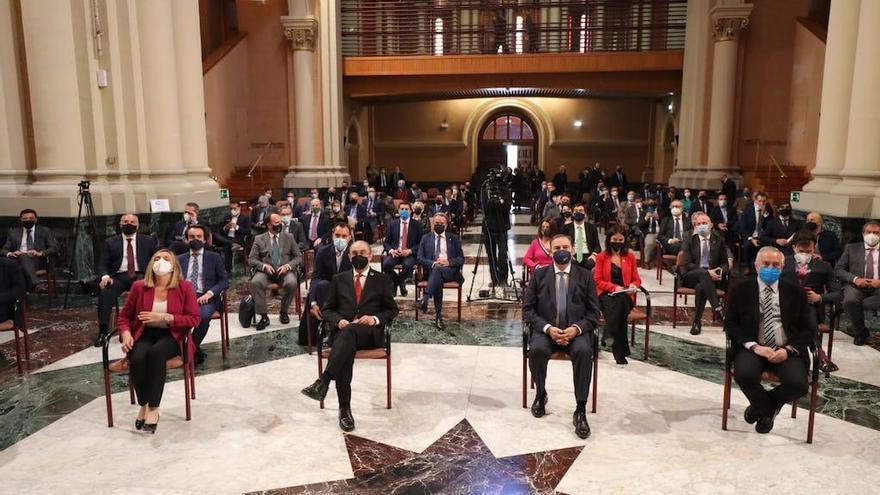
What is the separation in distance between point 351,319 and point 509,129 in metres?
22.1

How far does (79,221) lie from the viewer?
8047 millimetres

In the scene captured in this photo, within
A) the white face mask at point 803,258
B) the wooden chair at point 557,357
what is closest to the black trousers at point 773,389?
the wooden chair at point 557,357

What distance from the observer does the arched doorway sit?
25.9 m

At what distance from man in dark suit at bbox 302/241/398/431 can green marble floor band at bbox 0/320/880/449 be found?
2.77ft

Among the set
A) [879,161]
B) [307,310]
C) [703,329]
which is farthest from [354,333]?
[879,161]

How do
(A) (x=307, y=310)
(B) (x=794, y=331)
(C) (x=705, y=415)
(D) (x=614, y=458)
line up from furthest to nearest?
(A) (x=307, y=310) < (C) (x=705, y=415) < (B) (x=794, y=331) < (D) (x=614, y=458)

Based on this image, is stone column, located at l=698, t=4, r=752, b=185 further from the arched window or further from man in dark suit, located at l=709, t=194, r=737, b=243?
the arched window

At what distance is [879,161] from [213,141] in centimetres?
1358

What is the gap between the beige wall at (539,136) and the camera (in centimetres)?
2464

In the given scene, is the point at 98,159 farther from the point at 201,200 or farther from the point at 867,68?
the point at 867,68

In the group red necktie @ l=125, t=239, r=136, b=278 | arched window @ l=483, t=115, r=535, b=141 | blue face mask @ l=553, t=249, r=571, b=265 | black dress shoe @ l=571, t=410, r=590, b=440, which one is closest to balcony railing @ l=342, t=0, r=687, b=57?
arched window @ l=483, t=115, r=535, b=141

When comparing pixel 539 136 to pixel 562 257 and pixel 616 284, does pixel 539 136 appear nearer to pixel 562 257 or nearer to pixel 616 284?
pixel 616 284

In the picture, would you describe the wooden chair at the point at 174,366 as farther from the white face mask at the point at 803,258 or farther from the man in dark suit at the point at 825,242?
the man in dark suit at the point at 825,242

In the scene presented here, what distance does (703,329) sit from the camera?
6.84 metres
